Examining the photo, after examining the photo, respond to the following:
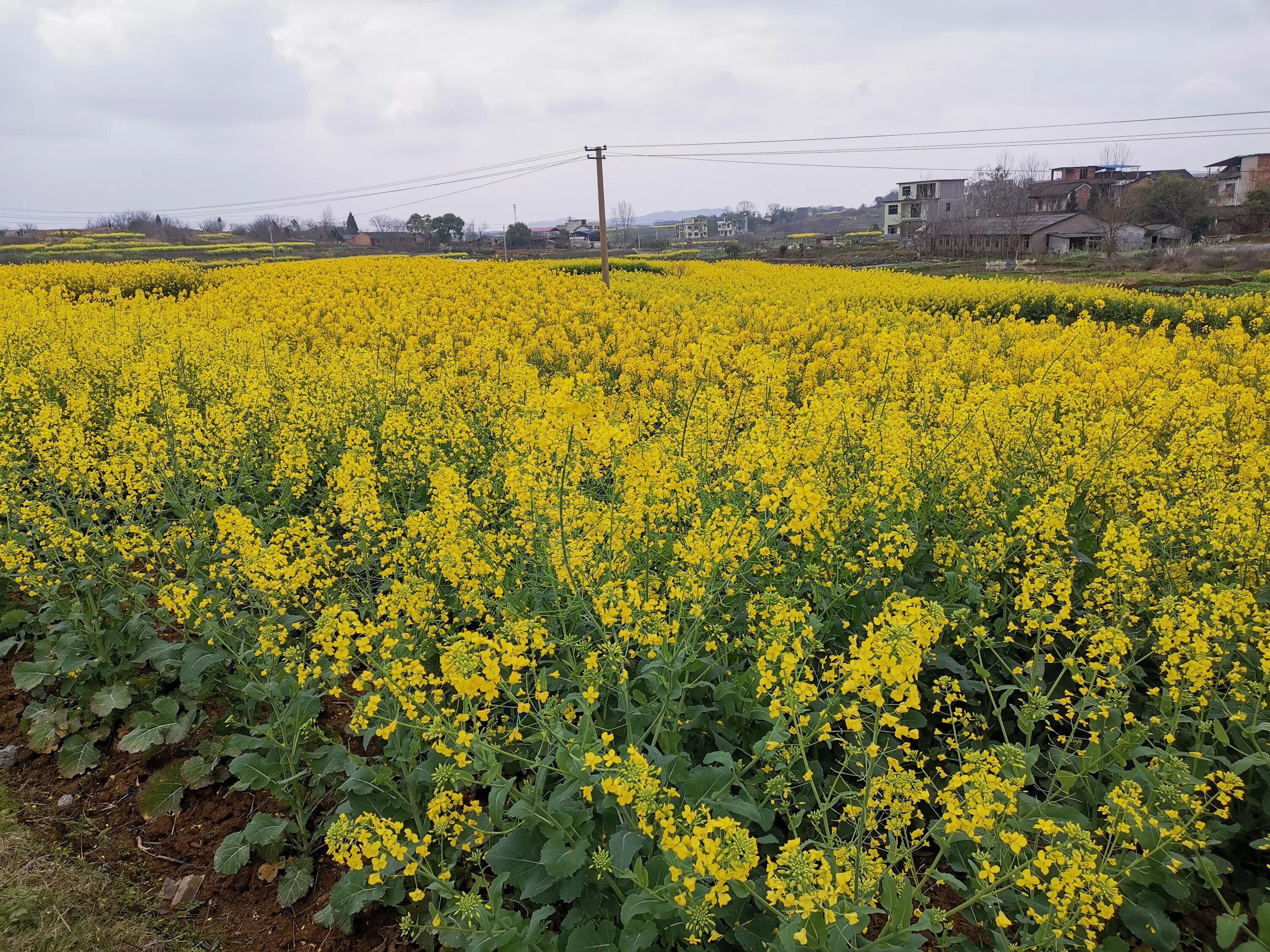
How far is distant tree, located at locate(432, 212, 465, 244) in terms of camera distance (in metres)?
82.0

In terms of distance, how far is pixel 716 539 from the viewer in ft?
10.5

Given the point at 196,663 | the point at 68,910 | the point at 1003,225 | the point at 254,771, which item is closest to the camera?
the point at 68,910

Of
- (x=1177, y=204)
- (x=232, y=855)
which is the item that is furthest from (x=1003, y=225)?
(x=232, y=855)

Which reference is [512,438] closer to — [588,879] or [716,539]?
[716,539]

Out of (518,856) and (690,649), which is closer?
(518,856)

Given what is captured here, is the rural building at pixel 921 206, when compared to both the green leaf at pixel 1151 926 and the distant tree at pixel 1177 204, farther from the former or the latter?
the green leaf at pixel 1151 926

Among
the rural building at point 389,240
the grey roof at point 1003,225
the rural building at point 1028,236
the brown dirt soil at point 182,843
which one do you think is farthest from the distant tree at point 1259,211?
the rural building at point 389,240

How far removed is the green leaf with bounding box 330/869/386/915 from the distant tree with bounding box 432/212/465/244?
85.5 m

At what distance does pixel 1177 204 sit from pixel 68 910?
65.1 meters

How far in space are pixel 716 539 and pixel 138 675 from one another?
12.3ft

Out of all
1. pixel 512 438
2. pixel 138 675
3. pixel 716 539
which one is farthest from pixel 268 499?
pixel 716 539

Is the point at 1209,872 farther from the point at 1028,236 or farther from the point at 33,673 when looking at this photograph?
the point at 1028,236

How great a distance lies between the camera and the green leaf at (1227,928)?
7.91 feet

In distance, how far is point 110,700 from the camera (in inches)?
162
